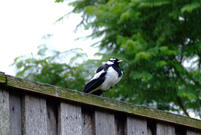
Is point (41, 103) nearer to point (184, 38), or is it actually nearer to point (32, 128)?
point (32, 128)

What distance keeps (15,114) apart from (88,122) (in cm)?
59

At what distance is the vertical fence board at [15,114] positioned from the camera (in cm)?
280

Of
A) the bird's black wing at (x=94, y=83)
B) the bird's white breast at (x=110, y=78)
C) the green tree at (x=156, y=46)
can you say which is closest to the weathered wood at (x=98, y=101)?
the bird's black wing at (x=94, y=83)

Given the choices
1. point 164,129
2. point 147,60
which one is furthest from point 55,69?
point 164,129

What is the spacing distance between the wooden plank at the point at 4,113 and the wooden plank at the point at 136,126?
39.2 inches

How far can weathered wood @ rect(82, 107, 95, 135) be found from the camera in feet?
10.5

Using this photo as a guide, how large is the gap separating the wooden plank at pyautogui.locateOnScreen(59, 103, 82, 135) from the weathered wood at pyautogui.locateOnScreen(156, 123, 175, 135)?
28.7 inches

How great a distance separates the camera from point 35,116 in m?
2.93

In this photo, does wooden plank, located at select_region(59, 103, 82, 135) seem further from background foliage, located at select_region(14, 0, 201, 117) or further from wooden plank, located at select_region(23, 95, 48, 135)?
background foliage, located at select_region(14, 0, 201, 117)

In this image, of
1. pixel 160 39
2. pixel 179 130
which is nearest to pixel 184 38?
pixel 160 39

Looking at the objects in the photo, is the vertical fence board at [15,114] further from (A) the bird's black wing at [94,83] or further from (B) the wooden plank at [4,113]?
(A) the bird's black wing at [94,83]

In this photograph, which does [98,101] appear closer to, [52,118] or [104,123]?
[104,123]

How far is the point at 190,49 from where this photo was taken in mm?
12102

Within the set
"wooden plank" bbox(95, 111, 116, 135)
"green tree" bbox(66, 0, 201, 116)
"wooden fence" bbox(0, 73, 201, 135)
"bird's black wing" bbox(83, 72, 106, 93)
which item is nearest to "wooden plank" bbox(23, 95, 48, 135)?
"wooden fence" bbox(0, 73, 201, 135)
